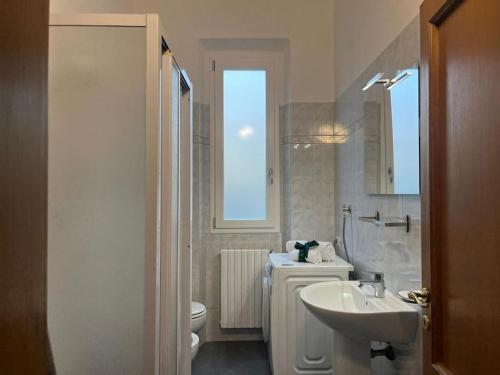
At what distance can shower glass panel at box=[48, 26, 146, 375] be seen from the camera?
1.20 meters

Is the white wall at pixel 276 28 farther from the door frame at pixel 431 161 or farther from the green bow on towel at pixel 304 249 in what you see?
the door frame at pixel 431 161

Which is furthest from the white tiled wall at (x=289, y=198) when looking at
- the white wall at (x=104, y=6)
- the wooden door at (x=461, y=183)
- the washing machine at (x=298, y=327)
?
the wooden door at (x=461, y=183)

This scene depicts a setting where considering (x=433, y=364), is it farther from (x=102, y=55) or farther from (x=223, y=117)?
(x=223, y=117)

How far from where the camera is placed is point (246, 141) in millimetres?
3072

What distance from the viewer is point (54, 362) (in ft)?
3.89

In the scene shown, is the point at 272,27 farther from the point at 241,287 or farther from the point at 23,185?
the point at 23,185

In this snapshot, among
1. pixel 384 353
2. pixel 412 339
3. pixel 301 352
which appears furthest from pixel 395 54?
pixel 301 352

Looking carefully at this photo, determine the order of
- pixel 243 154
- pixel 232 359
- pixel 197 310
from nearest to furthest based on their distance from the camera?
1. pixel 197 310
2. pixel 232 359
3. pixel 243 154

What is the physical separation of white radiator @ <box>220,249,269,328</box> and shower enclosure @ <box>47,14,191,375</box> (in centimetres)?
168

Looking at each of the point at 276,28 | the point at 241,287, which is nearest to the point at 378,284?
the point at 241,287

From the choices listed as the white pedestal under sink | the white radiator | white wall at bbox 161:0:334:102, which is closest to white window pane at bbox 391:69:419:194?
the white pedestal under sink

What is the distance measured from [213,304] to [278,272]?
3.24ft

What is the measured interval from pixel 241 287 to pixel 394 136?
179 cm

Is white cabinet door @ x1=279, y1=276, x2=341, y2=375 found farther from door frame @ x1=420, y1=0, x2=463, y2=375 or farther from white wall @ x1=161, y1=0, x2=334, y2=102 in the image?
white wall @ x1=161, y1=0, x2=334, y2=102
